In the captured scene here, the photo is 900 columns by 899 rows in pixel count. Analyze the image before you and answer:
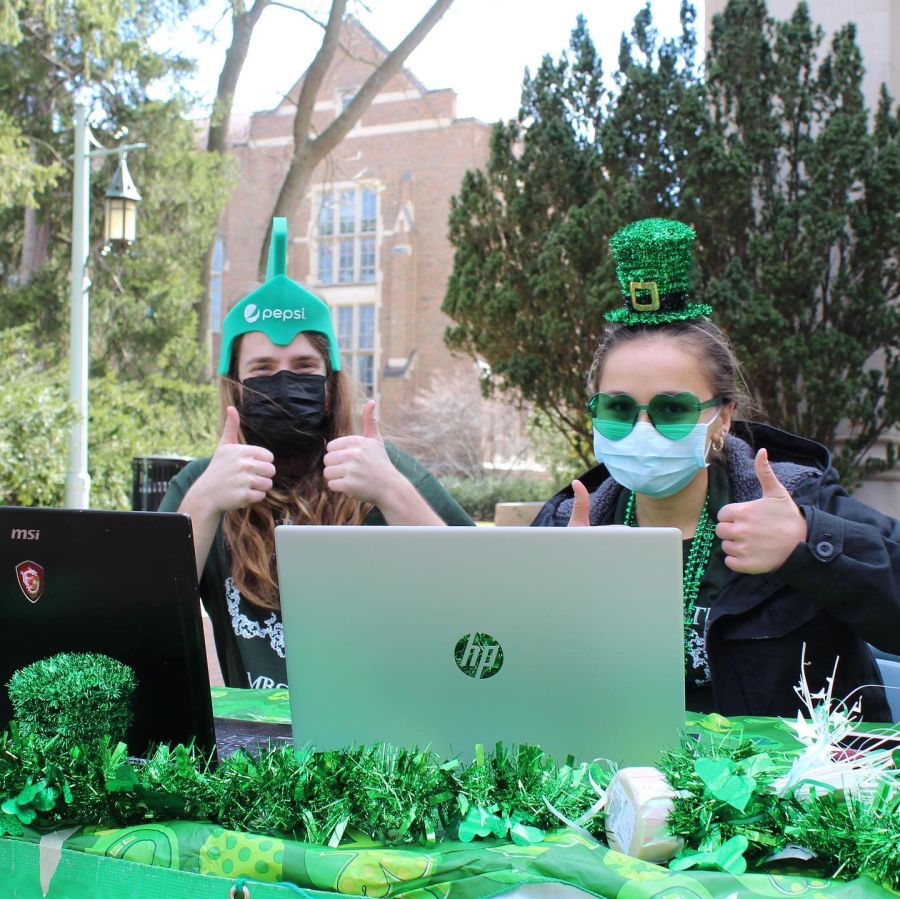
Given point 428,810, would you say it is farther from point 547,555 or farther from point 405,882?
point 547,555

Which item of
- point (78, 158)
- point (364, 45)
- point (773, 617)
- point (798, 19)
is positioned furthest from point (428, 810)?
point (364, 45)

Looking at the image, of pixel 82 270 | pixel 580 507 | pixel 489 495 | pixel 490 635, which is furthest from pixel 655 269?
pixel 489 495

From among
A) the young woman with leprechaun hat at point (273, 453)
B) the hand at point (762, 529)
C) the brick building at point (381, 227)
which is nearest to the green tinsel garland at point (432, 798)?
the hand at point (762, 529)

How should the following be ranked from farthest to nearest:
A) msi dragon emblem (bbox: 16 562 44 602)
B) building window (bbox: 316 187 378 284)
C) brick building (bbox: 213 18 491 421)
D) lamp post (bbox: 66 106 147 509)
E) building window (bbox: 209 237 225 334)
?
building window (bbox: 209 237 225 334)
building window (bbox: 316 187 378 284)
brick building (bbox: 213 18 491 421)
lamp post (bbox: 66 106 147 509)
msi dragon emblem (bbox: 16 562 44 602)

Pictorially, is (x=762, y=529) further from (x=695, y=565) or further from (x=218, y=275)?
(x=218, y=275)

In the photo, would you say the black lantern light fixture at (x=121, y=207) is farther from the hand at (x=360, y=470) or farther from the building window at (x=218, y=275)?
the building window at (x=218, y=275)

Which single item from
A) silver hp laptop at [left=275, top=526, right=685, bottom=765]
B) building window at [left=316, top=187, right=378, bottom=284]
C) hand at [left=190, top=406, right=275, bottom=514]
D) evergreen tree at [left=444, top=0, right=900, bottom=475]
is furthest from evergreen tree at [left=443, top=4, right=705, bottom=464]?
building window at [left=316, top=187, right=378, bottom=284]

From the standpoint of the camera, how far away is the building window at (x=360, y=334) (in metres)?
30.0

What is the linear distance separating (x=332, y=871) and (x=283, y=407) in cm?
147

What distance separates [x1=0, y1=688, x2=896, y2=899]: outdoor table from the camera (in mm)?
927

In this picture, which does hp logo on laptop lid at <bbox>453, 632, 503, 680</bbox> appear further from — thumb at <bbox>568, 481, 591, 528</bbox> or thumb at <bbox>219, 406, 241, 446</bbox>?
thumb at <bbox>219, 406, 241, 446</bbox>

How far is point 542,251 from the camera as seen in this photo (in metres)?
8.47

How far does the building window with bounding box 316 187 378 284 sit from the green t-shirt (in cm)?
2810

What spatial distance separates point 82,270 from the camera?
10.3 metres
